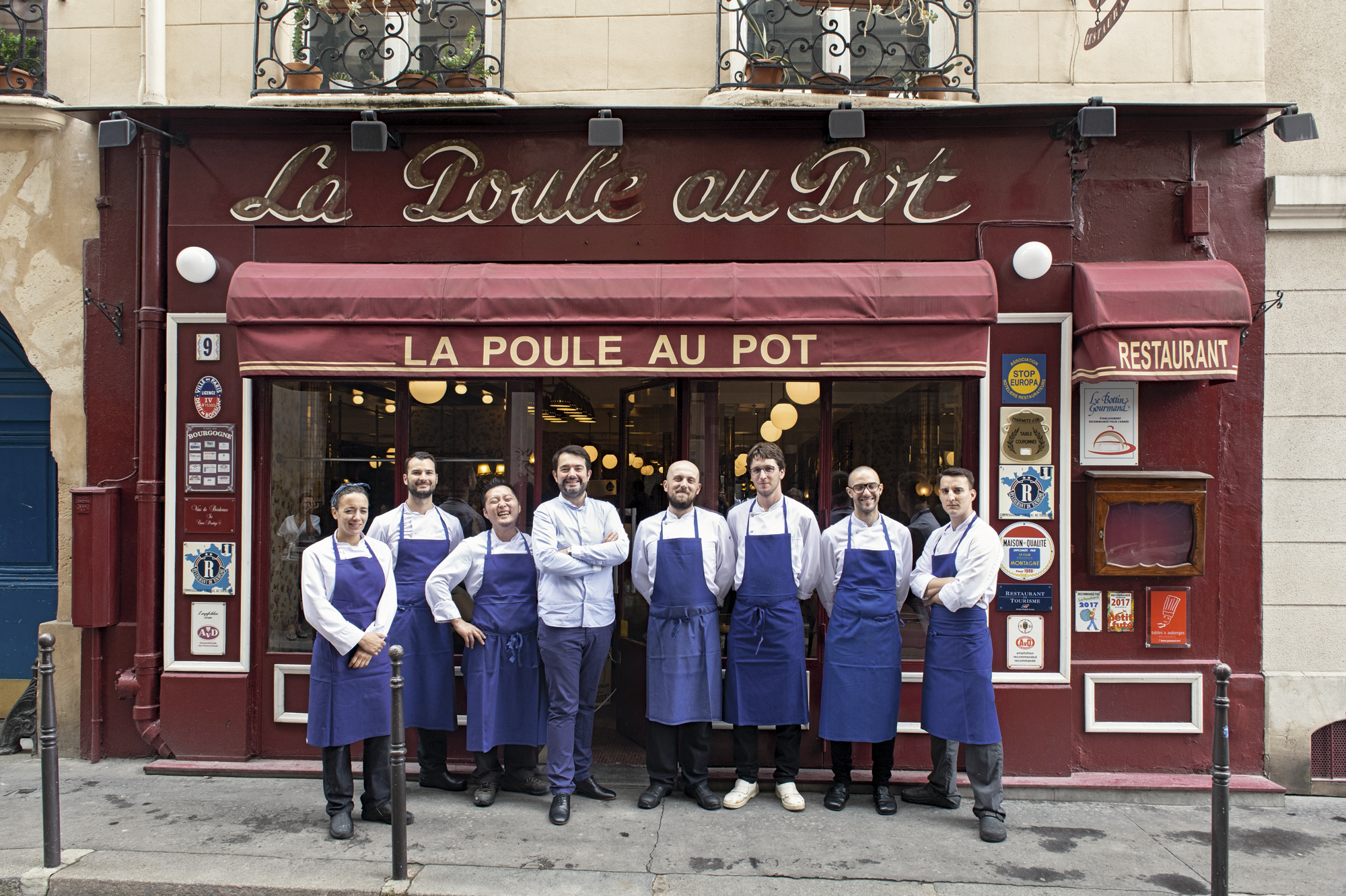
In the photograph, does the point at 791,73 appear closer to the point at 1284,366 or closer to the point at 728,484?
the point at 728,484

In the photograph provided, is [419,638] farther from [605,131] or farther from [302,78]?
[302,78]

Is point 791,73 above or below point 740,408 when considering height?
above

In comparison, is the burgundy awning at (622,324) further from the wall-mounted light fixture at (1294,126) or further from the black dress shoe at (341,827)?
the black dress shoe at (341,827)

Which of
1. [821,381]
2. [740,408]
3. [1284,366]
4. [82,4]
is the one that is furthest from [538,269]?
[1284,366]

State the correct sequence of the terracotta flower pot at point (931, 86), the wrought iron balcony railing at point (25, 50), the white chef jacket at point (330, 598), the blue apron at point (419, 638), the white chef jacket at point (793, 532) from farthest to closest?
the wrought iron balcony railing at point (25, 50), the terracotta flower pot at point (931, 86), the blue apron at point (419, 638), the white chef jacket at point (793, 532), the white chef jacket at point (330, 598)

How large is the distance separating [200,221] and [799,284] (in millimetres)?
4607

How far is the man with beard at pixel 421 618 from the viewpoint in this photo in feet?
18.8

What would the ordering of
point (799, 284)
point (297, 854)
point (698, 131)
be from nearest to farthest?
1. point (297, 854)
2. point (799, 284)
3. point (698, 131)

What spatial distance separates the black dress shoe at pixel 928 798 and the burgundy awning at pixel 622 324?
2875 millimetres

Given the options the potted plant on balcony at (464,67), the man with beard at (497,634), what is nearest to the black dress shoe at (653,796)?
the man with beard at (497,634)

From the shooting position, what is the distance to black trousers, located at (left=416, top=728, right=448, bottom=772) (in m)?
5.88

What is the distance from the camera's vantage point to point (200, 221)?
647cm

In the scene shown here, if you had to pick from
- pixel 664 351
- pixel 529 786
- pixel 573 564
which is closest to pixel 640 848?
pixel 529 786

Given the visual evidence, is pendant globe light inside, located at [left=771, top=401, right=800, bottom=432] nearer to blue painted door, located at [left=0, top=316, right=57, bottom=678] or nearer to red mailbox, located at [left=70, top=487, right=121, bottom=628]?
red mailbox, located at [left=70, top=487, right=121, bottom=628]
